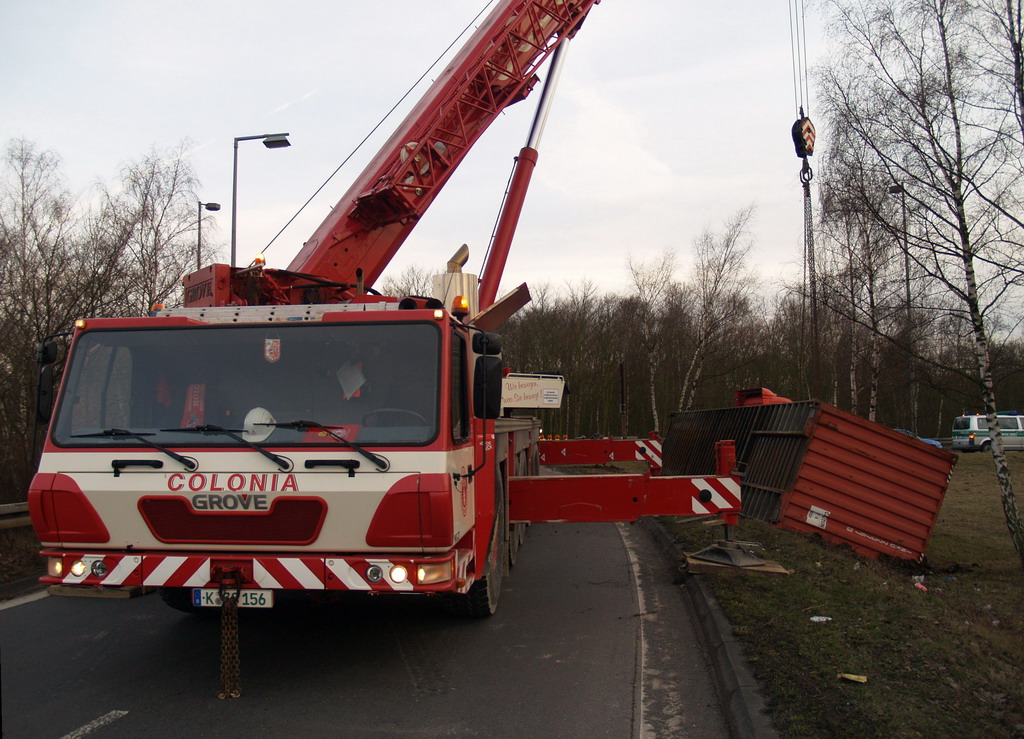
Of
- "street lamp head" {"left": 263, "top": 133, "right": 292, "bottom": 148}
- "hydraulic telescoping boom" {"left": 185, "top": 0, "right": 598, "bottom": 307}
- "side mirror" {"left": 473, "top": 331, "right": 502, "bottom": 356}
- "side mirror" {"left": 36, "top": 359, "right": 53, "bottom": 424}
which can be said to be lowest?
"side mirror" {"left": 36, "top": 359, "right": 53, "bottom": 424}

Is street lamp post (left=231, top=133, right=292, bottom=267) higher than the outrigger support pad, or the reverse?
street lamp post (left=231, top=133, right=292, bottom=267)

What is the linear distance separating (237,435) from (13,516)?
5827mm

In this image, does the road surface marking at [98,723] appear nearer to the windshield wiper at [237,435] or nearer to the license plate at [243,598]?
the license plate at [243,598]

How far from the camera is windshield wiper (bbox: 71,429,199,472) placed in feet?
14.7

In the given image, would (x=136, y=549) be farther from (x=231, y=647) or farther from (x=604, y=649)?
(x=604, y=649)

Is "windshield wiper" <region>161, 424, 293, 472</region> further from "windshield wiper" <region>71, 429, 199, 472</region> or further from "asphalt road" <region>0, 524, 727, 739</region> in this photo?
"asphalt road" <region>0, 524, 727, 739</region>

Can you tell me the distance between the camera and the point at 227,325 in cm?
487

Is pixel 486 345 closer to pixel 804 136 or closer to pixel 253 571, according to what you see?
pixel 253 571

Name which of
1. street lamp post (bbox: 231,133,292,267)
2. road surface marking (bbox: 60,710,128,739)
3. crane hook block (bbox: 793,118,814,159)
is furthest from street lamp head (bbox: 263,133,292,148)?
crane hook block (bbox: 793,118,814,159)

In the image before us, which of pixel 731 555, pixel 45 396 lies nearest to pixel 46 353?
pixel 45 396

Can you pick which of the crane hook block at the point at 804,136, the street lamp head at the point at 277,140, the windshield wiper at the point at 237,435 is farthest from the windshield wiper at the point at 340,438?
the crane hook block at the point at 804,136

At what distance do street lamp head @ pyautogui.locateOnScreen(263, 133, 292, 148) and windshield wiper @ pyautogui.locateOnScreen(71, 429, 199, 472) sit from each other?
11.9 m

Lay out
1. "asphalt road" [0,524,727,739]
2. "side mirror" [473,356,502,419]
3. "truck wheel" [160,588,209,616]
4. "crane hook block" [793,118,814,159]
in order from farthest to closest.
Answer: "crane hook block" [793,118,814,159], "truck wheel" [160,588,209,616], "side mirror" [473,356,502,419], "asphalt road" [0,524,727,739]

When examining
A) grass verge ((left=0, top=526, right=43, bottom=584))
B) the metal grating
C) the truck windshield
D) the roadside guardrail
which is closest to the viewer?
the truck windshield
